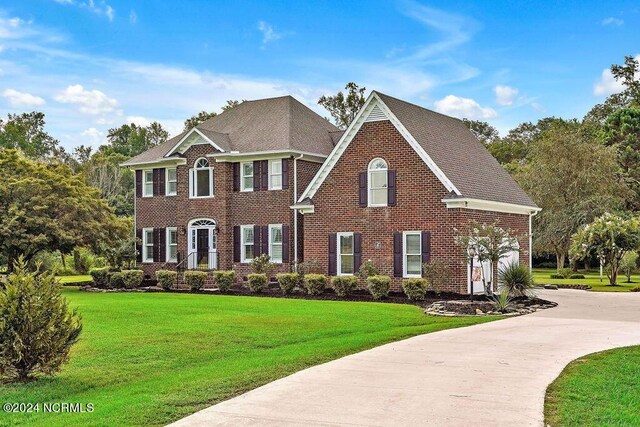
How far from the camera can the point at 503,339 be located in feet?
48.0

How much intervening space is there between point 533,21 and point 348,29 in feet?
21.0

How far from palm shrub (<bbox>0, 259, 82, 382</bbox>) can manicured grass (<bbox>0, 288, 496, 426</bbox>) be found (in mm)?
362

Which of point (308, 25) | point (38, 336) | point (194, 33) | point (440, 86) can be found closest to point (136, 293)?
point (194, 33)

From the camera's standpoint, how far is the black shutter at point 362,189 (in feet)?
89.9

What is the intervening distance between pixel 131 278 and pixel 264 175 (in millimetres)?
7020

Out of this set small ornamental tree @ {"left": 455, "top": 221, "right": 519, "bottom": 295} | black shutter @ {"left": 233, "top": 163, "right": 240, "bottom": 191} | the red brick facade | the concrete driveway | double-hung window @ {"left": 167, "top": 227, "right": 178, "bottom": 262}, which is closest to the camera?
the concrete driveway

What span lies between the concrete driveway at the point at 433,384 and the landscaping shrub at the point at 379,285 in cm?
790

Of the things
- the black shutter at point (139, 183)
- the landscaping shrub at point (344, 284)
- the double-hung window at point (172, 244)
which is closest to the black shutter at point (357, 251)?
the landscaping shrub at point (344, 284)

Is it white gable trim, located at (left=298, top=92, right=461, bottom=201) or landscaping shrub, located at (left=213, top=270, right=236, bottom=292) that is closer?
white gable trim, located at (left=298, top=92, right=461, bottom=201)

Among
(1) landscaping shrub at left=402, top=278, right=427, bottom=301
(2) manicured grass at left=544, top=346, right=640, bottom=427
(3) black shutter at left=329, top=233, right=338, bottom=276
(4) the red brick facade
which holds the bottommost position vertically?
(2) manicured grass at left=544, top=346, right=640, bottom=427

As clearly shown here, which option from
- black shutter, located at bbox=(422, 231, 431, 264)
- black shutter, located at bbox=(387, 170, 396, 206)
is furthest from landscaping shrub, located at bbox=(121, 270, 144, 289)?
black shutter, located at bbox=(422, 231, 431, 264)

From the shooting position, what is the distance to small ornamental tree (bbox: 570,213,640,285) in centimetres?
3125

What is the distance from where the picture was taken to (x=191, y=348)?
1345 cm

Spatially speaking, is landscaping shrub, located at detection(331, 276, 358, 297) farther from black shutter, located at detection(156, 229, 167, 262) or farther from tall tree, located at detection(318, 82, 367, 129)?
tall tree, located at detection(318, 82, 367, 129)
